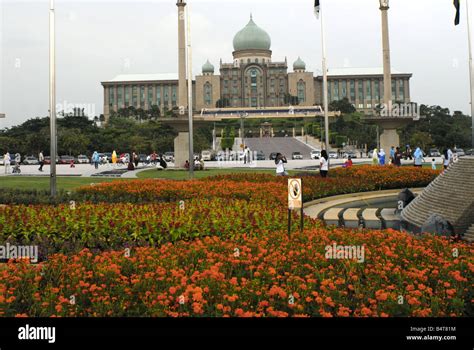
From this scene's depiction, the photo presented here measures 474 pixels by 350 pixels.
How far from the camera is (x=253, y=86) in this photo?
357 feet

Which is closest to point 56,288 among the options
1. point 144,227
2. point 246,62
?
point 144,227

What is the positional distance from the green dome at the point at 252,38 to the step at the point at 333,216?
284 ft

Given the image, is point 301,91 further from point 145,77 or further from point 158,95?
point 145,77

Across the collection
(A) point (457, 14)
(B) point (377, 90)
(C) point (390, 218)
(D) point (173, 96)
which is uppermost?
(B) point (377, 90)

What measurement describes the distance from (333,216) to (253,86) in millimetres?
99028

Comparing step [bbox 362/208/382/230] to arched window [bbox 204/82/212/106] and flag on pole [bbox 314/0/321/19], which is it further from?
arched window [bbox 204/82/212/106]

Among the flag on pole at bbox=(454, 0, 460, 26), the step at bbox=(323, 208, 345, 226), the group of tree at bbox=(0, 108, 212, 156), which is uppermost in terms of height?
the group of tree at bbox=(0, 108, 212, 156)

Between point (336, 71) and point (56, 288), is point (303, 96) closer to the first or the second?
point (336, 71)

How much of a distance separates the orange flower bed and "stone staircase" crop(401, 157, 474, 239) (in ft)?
6.42

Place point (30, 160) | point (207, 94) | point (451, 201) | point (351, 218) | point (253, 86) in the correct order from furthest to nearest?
point (207, 94) < point (253, 86) < point (30, 160) < point (351, 218) < point (451, 201)

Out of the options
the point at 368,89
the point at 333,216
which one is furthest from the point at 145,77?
the point at 333,216

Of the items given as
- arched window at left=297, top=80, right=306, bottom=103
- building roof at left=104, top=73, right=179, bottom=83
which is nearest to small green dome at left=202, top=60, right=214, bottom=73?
building roof at left=104, top=73, right=179, bottom=83

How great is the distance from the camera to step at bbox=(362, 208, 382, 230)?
1053cm

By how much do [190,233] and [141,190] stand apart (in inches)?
233
